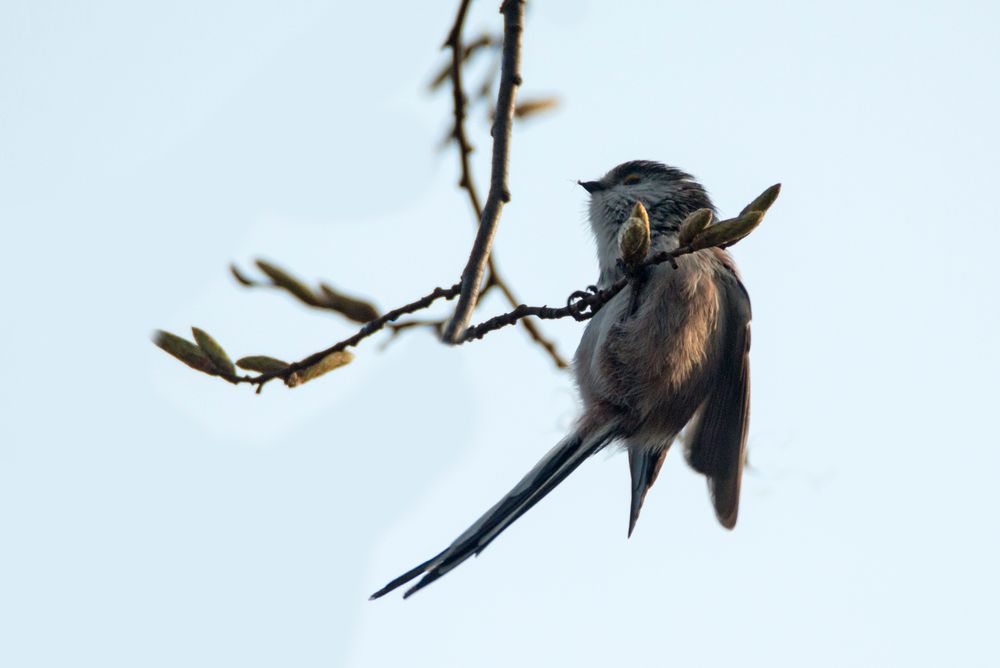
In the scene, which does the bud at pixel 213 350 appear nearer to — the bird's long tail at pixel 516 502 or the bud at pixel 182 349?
the bud at pixel 182 349

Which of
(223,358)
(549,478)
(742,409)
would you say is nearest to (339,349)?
(223,358)

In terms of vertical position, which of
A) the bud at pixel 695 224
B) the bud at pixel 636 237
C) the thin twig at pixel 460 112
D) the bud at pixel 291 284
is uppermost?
the thin twig at pixel 460 112

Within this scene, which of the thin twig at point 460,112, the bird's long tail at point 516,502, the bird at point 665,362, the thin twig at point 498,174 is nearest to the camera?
the thin twig at point 498,174

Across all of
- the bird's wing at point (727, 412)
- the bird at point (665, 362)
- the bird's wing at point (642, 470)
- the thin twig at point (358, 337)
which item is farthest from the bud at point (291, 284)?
the bird's wing at point (727, 412)

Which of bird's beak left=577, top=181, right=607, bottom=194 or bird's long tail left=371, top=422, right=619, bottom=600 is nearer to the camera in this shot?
bird's long tail left=371, top=422, right=619, bottom=600

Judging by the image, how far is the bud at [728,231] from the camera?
234cm

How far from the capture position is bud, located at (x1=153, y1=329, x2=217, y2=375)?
2.61 m

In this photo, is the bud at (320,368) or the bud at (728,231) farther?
the bud at (320,368)

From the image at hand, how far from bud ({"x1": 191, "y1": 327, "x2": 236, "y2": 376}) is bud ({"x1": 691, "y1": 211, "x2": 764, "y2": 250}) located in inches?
47.6

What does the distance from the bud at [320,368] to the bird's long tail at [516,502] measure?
566 millimetres

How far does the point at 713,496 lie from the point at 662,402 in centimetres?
51

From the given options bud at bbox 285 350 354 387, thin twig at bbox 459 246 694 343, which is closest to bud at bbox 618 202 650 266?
thin twig at bbox 459 246 694 343

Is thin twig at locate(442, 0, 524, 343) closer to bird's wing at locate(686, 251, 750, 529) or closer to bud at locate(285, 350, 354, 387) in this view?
bud at locate(285, 350, 354, 387)

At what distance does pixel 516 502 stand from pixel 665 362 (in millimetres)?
1124
